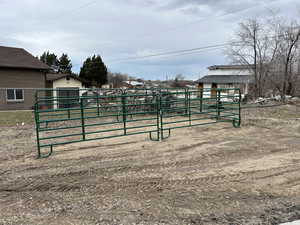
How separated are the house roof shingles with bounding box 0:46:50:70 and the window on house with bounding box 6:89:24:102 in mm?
1917

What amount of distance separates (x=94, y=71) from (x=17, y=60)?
15813 millimetres

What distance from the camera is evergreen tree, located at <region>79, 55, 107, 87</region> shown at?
31.8 m

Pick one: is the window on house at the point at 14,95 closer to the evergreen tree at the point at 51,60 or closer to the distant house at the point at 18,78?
the distant house at the point at 18,78

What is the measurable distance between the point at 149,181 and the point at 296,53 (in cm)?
2009

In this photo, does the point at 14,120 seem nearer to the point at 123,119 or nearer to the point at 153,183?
the point at 123,119

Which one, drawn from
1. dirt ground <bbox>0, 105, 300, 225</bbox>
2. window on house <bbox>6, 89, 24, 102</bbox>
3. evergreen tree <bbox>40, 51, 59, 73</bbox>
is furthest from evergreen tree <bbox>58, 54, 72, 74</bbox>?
dirt ground <bbox>0, 105, 300, 225</bbox>

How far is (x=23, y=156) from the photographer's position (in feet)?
15.2

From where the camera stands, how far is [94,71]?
31.8m

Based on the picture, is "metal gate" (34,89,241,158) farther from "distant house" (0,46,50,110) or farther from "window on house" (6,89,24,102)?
"window on house" (6,89,24,102)

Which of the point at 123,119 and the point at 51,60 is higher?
the point at 51,60

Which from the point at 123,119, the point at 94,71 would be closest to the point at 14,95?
the point at 123,119

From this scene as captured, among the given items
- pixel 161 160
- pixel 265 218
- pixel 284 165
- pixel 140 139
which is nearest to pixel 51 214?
pixel 161 160

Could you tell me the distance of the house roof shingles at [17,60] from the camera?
50.2 ft

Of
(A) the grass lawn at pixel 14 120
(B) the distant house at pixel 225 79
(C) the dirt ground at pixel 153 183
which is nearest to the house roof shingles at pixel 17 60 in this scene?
(A) the grass lawn at pixel 14 120
